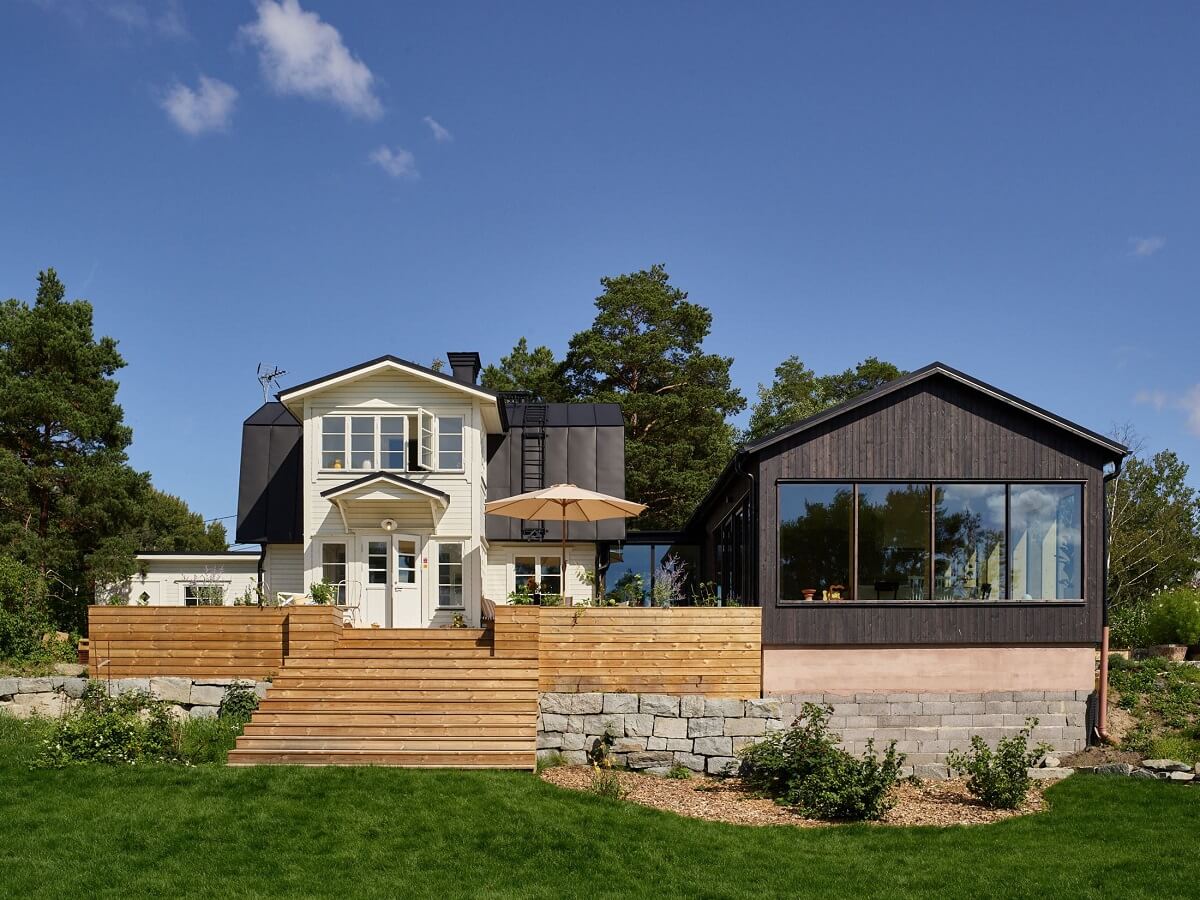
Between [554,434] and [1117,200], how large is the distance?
11.2m

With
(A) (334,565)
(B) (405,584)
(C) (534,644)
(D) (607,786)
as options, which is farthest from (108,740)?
(B) (405,584)

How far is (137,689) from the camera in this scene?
13.8 m

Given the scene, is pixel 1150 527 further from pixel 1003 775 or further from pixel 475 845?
pixel 475 845

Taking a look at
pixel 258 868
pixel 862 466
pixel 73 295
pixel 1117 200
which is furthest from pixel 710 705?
pixel 73 295

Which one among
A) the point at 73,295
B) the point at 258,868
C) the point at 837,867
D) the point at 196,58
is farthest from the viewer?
the point at 73,295

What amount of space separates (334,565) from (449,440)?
3.01m

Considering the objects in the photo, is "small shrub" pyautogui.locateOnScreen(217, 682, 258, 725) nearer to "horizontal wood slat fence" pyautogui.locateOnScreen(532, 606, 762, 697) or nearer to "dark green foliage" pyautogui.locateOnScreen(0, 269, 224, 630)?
"horizontal wood slat fence" pyautogui.locateOnScreen(532, 606, 762, 697)

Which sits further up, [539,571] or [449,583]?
[539,571]

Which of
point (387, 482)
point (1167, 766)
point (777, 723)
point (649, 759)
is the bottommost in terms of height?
point (649, 759)

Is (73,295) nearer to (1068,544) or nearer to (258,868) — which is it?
(258,868)

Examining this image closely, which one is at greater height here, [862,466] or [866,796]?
[862,466]

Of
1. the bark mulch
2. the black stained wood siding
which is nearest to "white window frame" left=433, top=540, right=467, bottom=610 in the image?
the bark mulch

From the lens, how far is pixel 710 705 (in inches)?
531

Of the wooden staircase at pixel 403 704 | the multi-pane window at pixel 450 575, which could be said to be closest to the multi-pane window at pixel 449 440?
the multi-pane window at pixel 450 575
